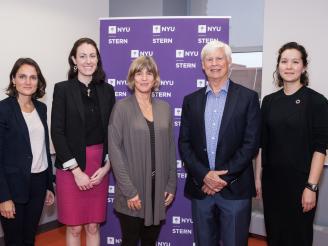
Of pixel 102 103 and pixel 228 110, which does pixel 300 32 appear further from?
pixel 102 103

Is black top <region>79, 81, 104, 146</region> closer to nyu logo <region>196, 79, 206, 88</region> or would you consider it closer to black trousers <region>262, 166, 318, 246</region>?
nyu logo <region>196, 79, 206, 88</region>

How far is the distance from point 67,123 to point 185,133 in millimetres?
774

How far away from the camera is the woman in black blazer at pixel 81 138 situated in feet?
7.49

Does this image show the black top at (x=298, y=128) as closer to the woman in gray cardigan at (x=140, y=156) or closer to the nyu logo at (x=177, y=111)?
the woman in gray cardigan at (x=140, y=156)

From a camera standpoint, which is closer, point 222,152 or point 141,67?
point 222,152

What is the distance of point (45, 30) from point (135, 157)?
2.08 meters

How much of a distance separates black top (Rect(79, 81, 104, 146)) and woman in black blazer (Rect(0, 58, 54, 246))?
28 centimetres

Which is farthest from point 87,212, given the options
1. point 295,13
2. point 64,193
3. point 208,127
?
point 295,13

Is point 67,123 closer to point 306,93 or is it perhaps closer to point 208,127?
point 208,127

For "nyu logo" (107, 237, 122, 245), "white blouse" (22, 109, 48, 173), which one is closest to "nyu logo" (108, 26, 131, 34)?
"white blouse" (22, 109, 48, 173)

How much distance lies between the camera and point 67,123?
2297 mm

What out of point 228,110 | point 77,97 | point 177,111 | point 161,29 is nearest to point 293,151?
point 228,110

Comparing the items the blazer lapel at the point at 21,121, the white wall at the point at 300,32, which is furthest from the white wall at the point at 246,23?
the blazer lapel at the point at 21,121

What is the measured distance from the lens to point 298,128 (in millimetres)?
2057
